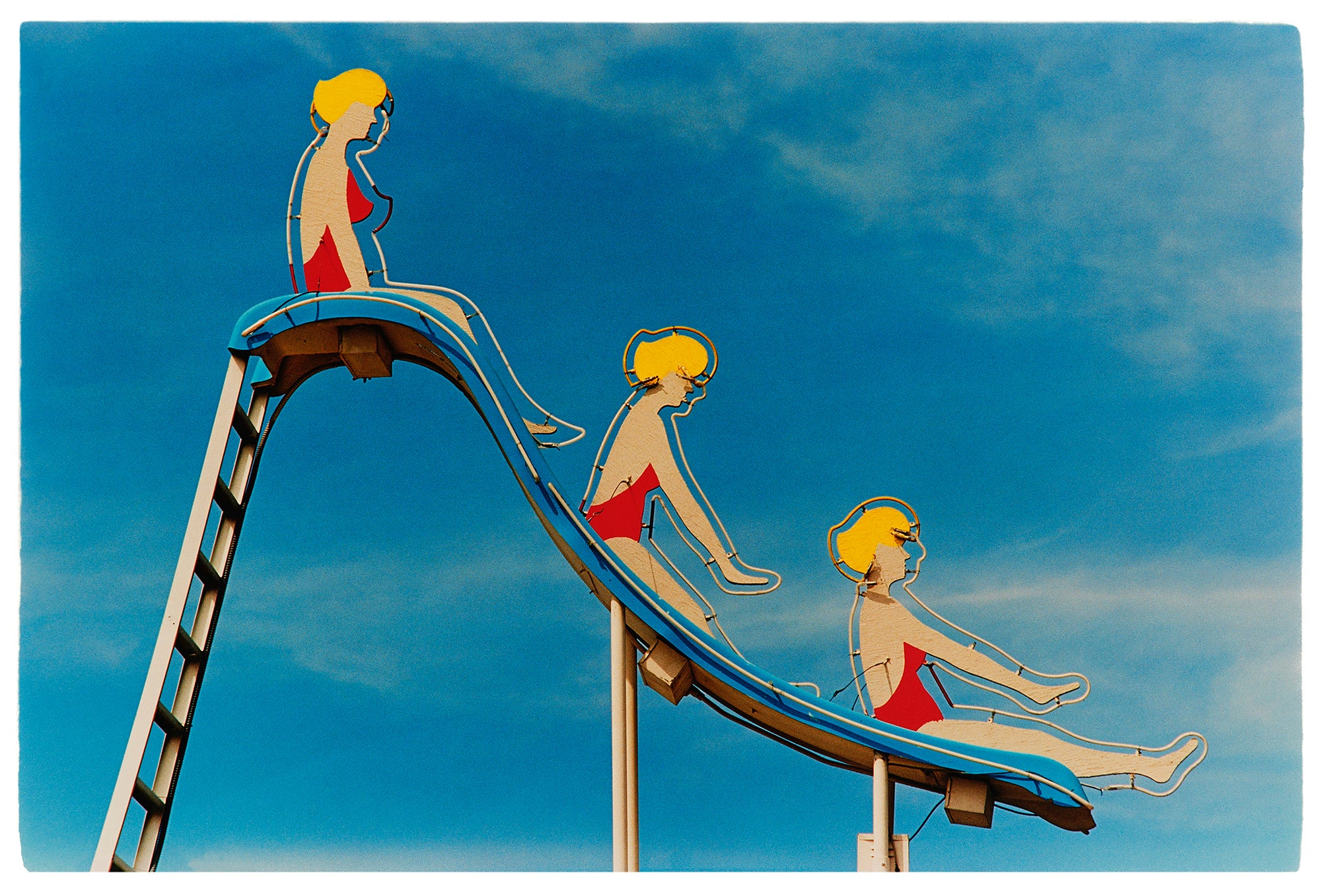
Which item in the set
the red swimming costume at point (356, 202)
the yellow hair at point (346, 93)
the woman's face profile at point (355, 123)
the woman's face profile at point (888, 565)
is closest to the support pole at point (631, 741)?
the woman's face profile at point (888, 565)

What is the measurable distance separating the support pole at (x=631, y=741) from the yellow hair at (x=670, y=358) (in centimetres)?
203

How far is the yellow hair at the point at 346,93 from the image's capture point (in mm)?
10578

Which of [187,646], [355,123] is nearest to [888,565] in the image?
[187,646]

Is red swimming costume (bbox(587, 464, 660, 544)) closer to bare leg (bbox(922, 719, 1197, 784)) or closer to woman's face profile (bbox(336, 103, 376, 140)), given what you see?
bare leg (bbox(922, 719, 1197, 784))

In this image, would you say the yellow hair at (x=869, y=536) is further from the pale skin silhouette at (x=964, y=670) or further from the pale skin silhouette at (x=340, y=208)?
the pale skin silhouette at (x=340, y=208)

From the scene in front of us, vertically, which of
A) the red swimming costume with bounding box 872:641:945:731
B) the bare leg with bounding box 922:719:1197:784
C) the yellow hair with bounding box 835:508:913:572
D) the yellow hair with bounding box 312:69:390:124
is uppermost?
the yellow hair with bounding box 312:69:390:124

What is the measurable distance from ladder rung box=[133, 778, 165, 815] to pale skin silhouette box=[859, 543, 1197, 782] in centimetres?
511

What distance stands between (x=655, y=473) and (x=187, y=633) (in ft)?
11.8

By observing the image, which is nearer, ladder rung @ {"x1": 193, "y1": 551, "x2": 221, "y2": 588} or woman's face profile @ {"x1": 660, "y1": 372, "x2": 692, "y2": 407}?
ladder rung @ {"x1": 193, "y1": 551, "x2": 221, "y2": 588}

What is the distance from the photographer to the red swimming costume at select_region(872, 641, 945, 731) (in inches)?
398

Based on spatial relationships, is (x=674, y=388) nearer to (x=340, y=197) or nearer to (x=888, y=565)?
(x=888, y=565)

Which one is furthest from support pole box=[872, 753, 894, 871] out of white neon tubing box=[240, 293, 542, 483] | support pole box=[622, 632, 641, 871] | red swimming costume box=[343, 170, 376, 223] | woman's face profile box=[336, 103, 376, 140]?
woman's face profile box=[336, 103, 376, 140]

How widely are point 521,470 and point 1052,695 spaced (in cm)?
431
